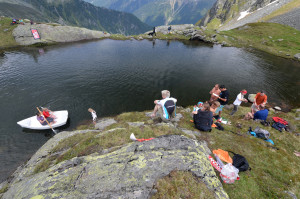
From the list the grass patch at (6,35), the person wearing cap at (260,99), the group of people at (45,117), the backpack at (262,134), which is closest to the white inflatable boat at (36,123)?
the group of people at (45,117)

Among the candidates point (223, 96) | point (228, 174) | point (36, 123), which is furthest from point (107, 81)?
point (228, 174)

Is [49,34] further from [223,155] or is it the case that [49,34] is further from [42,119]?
[223,155]

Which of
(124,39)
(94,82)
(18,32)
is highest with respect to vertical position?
(18,32)

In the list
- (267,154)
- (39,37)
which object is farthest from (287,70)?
(39,37)

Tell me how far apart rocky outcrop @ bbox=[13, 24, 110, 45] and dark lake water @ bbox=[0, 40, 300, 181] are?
10.8m

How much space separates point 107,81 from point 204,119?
24.5 m

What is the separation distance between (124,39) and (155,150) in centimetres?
7673

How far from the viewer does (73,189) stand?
4.79 meters

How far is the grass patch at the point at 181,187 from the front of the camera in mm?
4421

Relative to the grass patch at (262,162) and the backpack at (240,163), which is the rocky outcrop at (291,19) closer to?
the grass patch at (262,162)

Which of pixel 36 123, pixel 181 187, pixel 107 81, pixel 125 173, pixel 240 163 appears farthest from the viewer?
pixel 107 81

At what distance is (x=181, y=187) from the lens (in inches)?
183

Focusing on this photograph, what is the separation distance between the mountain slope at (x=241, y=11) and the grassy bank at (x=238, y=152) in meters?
148

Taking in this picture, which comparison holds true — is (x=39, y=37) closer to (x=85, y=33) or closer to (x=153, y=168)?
(x=85, y=33)
